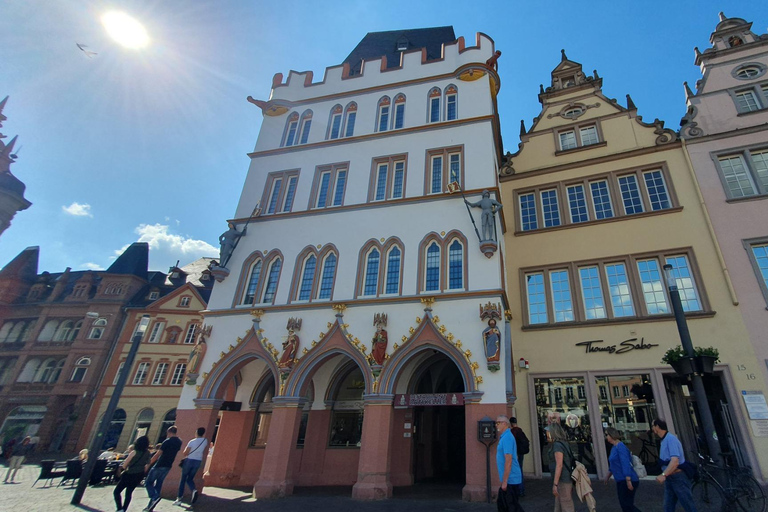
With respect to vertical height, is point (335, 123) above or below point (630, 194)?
above

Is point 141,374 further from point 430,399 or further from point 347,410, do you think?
point 430,399

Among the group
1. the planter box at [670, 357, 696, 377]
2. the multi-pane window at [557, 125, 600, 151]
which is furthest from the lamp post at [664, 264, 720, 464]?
the multi-pane window at [557, 125, 600, 151]

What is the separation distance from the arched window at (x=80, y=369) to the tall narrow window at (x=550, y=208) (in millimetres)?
36601

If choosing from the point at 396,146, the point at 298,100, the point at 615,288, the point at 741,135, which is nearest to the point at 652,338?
the point at 615,288

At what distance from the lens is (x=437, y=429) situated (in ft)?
55.8

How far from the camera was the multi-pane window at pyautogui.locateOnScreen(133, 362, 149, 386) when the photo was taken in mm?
33281

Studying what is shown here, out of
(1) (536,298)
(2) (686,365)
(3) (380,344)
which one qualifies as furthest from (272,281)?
(2) (686,365)

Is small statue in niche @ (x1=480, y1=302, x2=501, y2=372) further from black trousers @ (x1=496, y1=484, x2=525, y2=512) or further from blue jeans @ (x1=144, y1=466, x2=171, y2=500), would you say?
blue jeans @ (x1=144, y1=466, x2=171, y2=500)

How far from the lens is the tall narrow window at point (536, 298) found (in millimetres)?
15336

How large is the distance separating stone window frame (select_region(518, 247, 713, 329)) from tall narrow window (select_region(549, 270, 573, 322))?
4.2 inches

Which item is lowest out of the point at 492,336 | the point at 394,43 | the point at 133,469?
the point at 133,469

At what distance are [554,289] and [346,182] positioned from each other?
9.30 meters

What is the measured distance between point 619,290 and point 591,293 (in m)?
0.89

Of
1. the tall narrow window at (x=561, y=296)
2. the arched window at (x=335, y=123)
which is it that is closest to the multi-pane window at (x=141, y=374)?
the arched window at (x=335, y=123)
